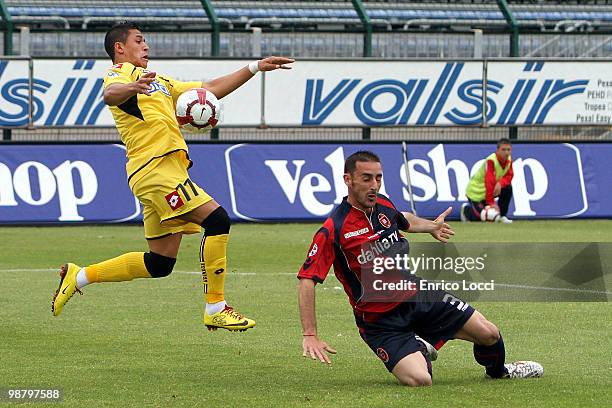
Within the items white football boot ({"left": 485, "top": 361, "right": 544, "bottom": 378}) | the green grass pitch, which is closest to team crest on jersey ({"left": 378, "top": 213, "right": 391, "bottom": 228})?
the green grass pitch

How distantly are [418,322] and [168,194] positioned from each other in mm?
2253

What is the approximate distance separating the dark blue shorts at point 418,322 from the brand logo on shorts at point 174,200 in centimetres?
183

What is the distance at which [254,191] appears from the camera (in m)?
Answer: 22.5

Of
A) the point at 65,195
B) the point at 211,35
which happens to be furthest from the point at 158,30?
the point at 65,195

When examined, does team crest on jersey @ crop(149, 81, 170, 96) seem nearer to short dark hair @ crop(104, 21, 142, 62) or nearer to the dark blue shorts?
short dark hair @ crop(104, 21, 142, 62)

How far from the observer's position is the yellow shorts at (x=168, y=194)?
32.0 ft

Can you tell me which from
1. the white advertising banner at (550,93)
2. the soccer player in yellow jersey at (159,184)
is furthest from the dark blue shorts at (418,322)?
the white advertising banner at (550,93)

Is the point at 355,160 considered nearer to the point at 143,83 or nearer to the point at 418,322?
the point at 418,322

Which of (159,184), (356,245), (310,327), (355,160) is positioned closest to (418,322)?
(356,245)

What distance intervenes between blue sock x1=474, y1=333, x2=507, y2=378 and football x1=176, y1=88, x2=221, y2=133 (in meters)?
2.89

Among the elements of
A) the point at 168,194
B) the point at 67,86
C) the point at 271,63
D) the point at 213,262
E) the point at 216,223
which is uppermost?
the point at 271,63

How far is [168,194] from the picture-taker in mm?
9758

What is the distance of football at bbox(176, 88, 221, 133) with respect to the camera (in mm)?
10070

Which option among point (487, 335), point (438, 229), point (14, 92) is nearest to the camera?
point (487, 335)
